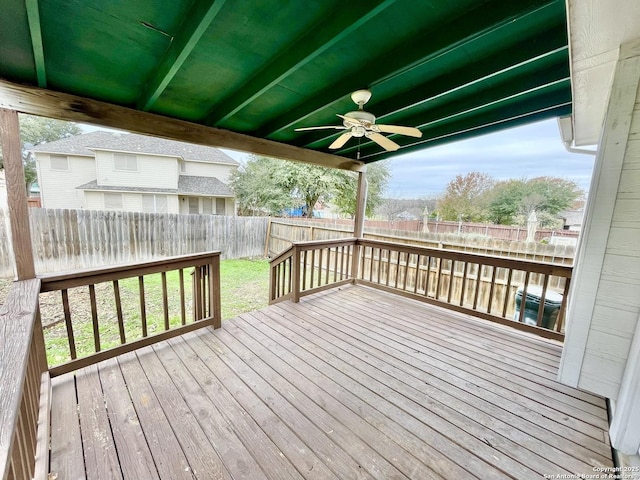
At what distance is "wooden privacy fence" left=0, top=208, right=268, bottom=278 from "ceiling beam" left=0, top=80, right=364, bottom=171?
2.88m

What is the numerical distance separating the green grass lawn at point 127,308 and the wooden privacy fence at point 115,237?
981 mm

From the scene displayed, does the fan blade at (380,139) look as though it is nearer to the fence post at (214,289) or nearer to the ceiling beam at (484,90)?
the ceiling beam at (484,90)

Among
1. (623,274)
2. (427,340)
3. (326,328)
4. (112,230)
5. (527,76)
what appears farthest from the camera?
(112,230)

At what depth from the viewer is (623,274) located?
5.73ft

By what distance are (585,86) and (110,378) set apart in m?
4.26

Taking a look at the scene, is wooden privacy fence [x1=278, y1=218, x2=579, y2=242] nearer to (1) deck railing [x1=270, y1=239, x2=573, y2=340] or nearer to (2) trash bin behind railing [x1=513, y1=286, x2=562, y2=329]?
(1) deck railing [x1=270, y1=239, x2=573, y2=340]

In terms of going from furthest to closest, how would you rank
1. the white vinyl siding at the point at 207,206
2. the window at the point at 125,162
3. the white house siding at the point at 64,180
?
1. the white vinyl siding at the point at 207,206
2. the window at the point at 125,162
3. the white house siding at the point at 64,180

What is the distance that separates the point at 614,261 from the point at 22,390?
10.6 ft

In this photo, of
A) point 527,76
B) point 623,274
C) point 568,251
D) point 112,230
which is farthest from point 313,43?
point 112,230

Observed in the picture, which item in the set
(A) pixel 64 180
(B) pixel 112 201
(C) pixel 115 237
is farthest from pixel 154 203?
(C) pixel 115 237

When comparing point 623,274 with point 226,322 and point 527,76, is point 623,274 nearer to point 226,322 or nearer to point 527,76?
point 527,76

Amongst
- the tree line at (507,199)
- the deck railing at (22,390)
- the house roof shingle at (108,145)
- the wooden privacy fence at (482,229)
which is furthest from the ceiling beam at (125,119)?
the tree line at (507,199)

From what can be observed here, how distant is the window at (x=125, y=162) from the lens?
10.7 metres

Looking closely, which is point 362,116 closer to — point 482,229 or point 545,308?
point 545,308
